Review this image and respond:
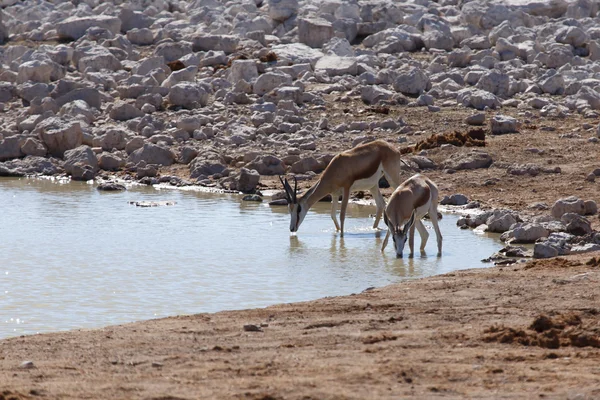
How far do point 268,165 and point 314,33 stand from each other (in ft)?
33.7

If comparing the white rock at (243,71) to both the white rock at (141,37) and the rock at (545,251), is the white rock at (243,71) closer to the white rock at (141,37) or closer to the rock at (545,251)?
the white rock at (141,37)

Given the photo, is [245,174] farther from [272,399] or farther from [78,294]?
[272,399]

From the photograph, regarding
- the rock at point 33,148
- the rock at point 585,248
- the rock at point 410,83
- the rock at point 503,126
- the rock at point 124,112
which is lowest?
the rock at point 33,148

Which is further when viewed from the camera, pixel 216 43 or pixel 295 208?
pixel 216 43

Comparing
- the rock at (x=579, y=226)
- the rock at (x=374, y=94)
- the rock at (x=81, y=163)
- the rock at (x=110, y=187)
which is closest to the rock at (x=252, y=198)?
the rock at (x=110, y=187)

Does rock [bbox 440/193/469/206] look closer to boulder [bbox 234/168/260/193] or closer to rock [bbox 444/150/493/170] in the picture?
rock [bbox 444/150/493/170]

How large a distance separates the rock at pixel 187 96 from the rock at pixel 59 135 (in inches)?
105

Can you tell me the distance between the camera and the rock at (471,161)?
18250mm

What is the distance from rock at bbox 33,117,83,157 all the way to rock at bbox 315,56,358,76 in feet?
21.4

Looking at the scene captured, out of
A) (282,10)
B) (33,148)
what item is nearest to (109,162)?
(33,148)

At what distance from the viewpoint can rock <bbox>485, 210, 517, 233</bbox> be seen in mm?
14062

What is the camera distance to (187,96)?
75.0 feet

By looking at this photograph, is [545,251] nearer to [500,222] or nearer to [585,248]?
[585,248]

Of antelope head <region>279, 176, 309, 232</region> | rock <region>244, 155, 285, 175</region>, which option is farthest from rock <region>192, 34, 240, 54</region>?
antelope head <region>279, 176, 309, 232</region>
